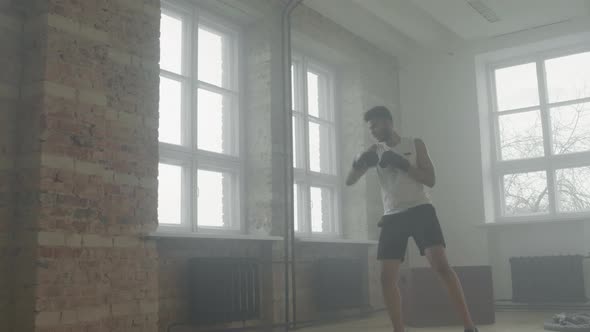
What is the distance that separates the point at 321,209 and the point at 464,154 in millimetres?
2164

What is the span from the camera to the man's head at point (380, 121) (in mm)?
4109

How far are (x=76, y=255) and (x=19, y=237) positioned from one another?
0.37m

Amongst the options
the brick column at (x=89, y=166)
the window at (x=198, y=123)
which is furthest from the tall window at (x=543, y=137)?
the brick column at (x=89, y=166)

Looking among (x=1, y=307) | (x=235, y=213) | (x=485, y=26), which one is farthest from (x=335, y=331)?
(x=485, y=26)

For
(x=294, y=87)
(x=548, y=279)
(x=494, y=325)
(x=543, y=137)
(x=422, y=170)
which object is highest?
(x=294, y=87)

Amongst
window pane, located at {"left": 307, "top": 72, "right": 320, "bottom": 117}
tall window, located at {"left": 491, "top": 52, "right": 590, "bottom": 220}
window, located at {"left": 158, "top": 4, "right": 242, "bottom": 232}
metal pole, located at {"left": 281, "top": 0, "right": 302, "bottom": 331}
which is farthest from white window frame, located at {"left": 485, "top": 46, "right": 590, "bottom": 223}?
window, located at {"left": 158, "top": 4, "right": 242, "bottom": 232}

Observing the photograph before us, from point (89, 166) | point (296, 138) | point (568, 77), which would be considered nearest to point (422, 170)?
point (89, 166)

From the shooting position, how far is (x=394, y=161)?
13.0ft

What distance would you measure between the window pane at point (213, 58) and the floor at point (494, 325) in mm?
2596

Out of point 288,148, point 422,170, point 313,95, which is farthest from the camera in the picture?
point 313,95

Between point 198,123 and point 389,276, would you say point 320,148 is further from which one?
point 389,276

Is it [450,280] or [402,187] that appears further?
[402,187]

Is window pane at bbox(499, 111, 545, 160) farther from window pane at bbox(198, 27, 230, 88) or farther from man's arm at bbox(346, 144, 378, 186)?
man's arm at bbox(346, 144, 378, 186)

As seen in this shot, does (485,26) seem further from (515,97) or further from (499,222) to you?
(499,222)
